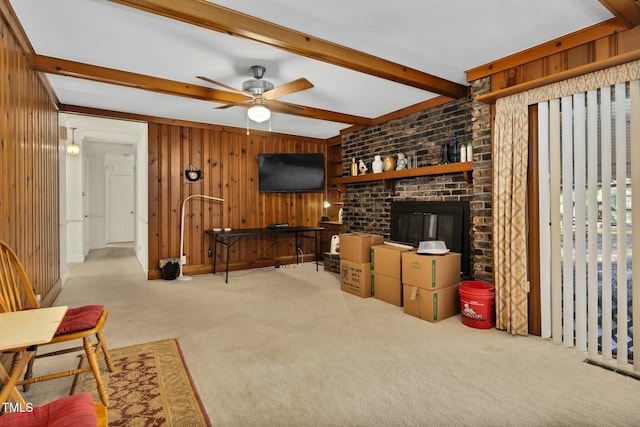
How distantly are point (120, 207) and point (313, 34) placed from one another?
854 centimetres

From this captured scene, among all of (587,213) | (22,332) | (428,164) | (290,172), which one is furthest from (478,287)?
(290,172)

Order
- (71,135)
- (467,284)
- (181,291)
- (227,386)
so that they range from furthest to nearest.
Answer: (71,135) < (181,291) < (467,284) < (227,386)

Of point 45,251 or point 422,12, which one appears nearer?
point 422,12

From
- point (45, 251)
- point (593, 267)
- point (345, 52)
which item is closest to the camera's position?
point (593, 267)

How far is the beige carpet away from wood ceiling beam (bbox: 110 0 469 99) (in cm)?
228

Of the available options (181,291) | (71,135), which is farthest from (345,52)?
(71,135)

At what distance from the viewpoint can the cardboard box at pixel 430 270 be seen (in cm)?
313

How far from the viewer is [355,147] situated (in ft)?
18.0

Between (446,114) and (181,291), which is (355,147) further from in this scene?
(181,291)

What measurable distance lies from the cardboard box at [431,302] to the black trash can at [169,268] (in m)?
3.34

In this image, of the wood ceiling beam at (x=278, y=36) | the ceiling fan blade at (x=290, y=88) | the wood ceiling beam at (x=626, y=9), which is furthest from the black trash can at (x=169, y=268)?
the wood ceiling beam at (x=626, y=9)

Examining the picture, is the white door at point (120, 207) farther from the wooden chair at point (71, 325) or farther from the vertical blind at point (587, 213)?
the vertical blind at point (587, 213)

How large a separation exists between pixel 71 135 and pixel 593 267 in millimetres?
7991

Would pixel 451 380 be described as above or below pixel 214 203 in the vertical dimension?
below
